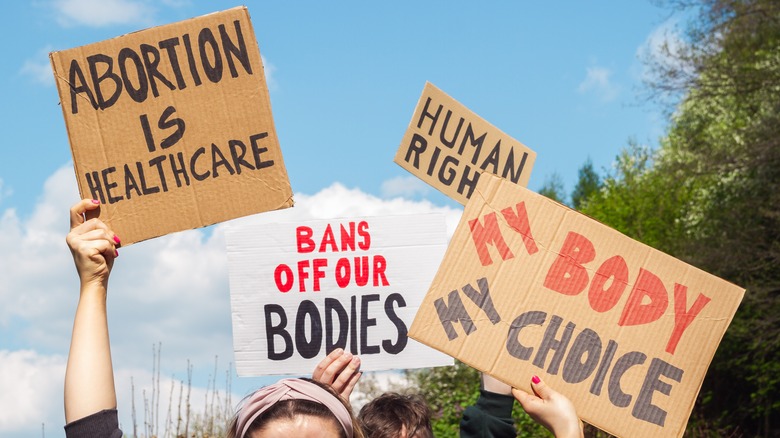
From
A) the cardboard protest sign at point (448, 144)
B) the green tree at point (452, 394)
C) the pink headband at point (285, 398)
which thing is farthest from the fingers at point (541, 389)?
the green tree at point (452, 394)

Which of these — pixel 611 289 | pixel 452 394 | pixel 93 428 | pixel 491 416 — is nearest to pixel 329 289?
pixel 491 416

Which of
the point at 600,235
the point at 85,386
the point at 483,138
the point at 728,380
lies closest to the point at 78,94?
the point at 85,386

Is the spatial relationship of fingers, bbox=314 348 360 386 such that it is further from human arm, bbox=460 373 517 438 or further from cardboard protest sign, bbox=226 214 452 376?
cardboard protest sign, bbox=226 214 452 376

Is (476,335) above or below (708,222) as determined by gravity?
below

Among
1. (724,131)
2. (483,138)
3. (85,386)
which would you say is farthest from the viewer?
(724,131)

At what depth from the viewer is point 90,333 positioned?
6.97 feet

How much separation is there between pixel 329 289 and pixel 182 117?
1251mm

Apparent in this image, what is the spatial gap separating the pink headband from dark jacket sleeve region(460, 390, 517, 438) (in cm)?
106

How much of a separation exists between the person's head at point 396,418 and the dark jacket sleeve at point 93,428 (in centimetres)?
143

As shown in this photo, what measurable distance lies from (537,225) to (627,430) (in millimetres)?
676

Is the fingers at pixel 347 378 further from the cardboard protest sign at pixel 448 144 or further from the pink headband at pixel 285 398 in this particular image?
the cardboard protest sign at pixel 448 144

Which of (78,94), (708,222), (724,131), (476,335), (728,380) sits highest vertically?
(724,131)

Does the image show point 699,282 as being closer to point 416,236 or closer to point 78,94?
point 416,236

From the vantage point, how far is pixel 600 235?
9.65ft
